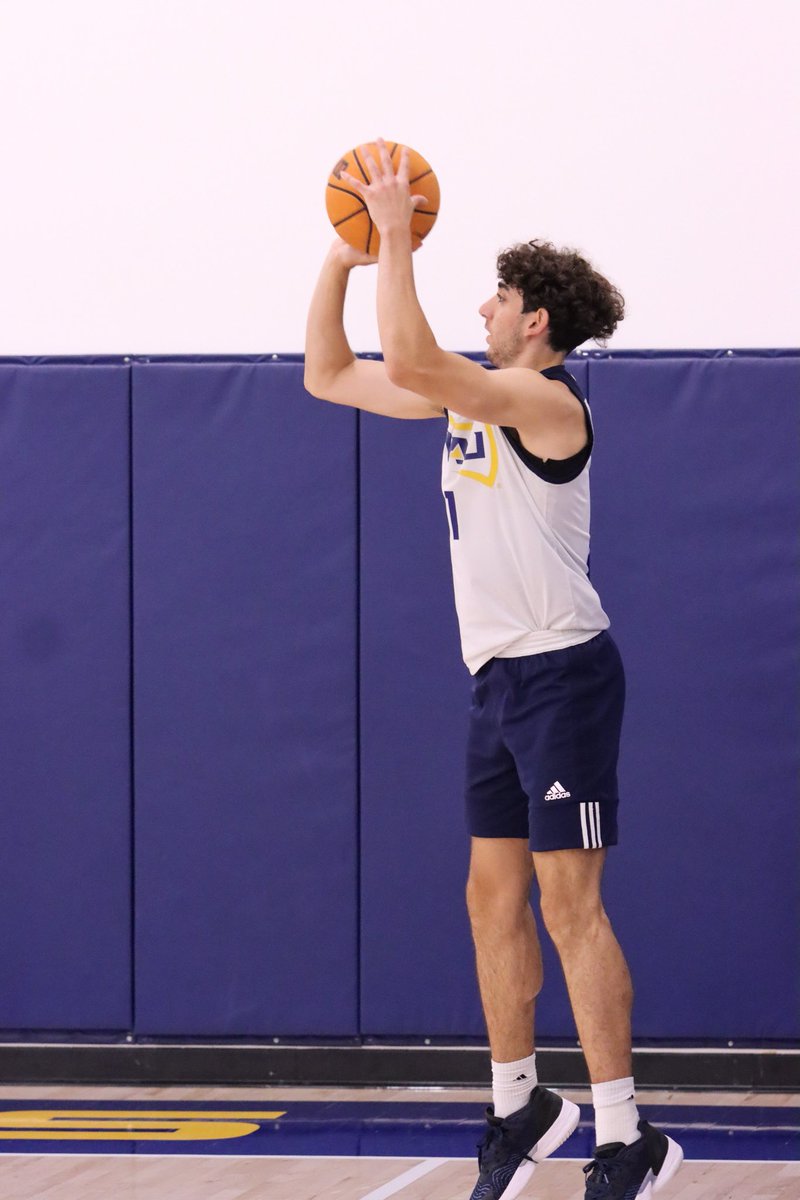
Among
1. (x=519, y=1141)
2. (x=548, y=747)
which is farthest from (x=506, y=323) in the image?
(x=519, y=1141)

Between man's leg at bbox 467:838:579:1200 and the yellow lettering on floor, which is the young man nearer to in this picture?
man's leg at bbox 467:838:579:1200

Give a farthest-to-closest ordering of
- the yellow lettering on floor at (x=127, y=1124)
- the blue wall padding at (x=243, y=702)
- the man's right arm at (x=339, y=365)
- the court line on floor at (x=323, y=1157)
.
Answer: the blue wall padding at (x=243, y=702), the yellow lettering on floor at (x=127, y=1124), the court line on floor at (x=323, y=1157), the man's right arm at (x=339, y=365)

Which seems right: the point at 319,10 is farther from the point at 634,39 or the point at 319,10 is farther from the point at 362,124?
the point at 634,39

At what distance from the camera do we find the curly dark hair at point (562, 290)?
3.40 metres

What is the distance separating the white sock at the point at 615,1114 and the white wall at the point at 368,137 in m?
2.68

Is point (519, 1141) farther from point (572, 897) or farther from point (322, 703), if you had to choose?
point (322, 703)

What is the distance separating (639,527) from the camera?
15.7 ft

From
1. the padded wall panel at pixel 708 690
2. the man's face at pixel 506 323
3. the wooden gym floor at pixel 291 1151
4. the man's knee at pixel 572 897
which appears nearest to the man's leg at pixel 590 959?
the man's knee at pixel 572 897

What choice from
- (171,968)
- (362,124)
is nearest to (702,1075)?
(171,968)

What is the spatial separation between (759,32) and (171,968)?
139 inches

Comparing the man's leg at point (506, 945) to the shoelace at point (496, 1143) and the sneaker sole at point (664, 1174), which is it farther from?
the sneaker sole at point (664, 1174)

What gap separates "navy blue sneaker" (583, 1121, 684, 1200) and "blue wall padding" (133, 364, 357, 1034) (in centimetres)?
179

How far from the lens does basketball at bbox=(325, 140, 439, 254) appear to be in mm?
3336

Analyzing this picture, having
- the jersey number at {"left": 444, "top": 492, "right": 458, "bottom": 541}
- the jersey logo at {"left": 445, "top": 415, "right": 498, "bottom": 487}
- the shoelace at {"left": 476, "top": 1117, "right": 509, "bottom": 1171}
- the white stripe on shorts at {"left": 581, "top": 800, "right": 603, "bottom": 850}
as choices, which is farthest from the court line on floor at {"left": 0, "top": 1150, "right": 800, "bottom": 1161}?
the jersey logo at {"left": 445, "top": 415, "right": 498, "bottom": 487}
